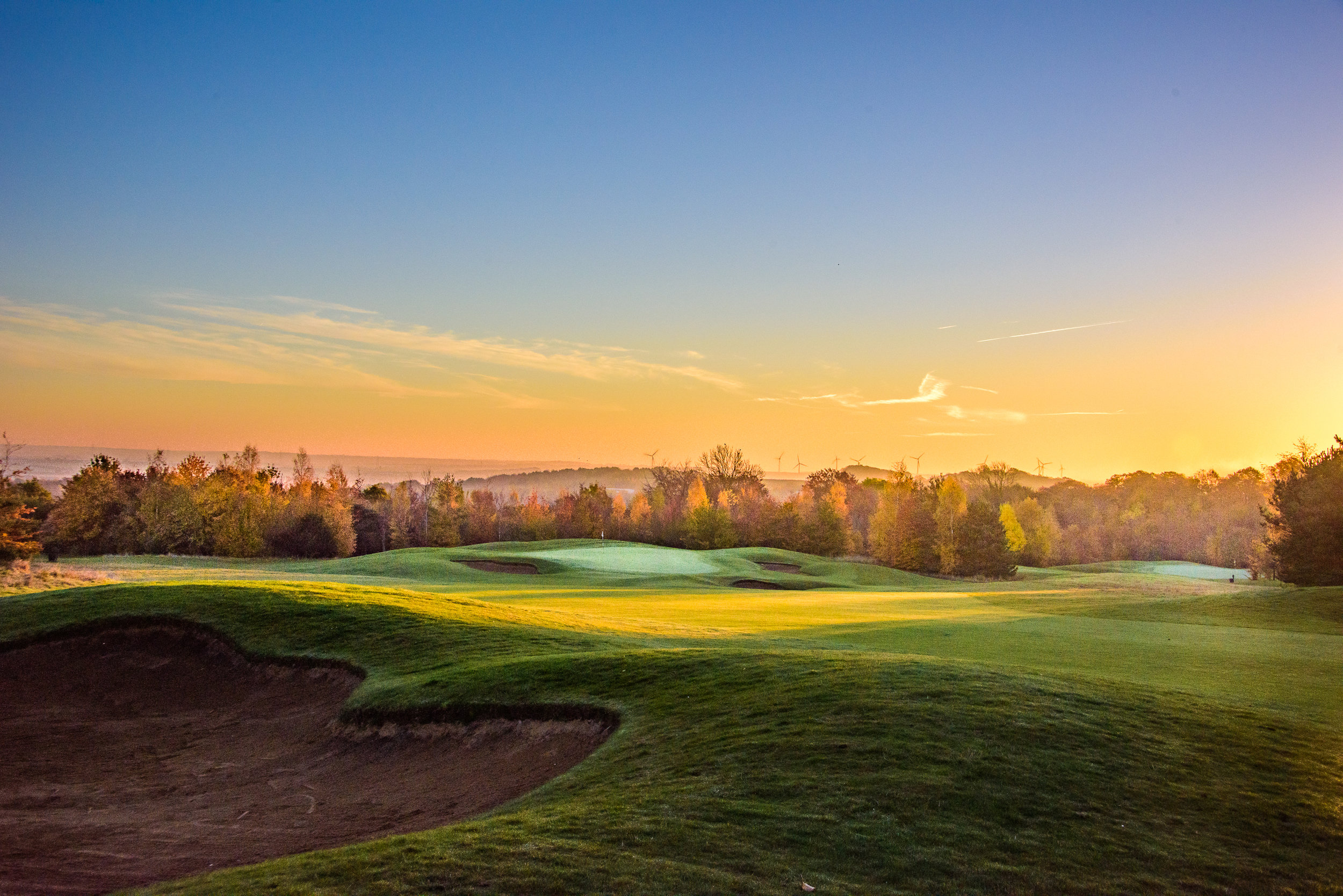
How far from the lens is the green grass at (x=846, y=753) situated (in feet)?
23.8

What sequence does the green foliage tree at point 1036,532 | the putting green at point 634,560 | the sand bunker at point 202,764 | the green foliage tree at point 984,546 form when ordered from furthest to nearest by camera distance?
the green foliage tree at point 1036,532, the green foliage tree at point 984,546, the putting green at point 634,560, the sand bunker at point 202,764

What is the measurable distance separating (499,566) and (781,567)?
2358 centimetres

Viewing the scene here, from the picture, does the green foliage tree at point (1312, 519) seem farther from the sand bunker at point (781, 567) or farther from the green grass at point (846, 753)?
the sand bunker at point (781, 567)

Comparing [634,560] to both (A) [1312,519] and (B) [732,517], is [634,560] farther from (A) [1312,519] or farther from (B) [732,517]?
(A) [1312,519]

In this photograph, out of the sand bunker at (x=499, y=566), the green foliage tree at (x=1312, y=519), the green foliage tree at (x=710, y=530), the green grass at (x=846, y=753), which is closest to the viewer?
the green grass at (x=846, y=753)

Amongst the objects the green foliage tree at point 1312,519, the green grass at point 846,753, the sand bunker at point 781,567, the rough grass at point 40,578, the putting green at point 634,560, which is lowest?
the sand bunker at point 781,567

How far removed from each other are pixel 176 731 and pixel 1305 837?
18.3 metres

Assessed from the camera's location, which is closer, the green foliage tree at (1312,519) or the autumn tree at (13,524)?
the autumn tree at (13,524)

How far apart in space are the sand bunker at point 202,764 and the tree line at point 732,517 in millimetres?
26226

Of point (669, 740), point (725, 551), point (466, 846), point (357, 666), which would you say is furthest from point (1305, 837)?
point (725, 551)

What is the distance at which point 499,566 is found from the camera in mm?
59344

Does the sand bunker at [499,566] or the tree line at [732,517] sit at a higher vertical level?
the tree line at [732,517]

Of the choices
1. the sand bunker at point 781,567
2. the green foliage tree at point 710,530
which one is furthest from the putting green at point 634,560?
the green foliage tree at point 710,530

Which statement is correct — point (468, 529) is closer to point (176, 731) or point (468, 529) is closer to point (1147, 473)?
point (176, 731)
